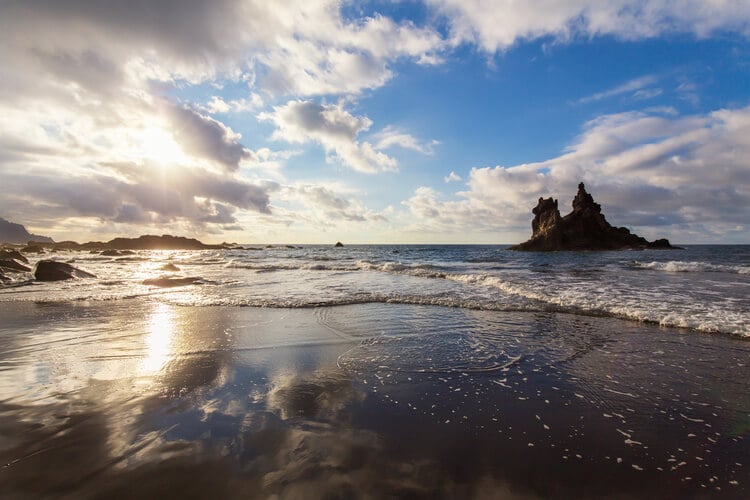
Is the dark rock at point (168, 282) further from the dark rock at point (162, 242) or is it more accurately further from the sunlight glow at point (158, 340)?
the dark rock at point (162, 242)

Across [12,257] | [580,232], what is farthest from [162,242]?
[580,232]

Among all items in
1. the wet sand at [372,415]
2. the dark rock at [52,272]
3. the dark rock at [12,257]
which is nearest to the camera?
the wet sand at [372,415]

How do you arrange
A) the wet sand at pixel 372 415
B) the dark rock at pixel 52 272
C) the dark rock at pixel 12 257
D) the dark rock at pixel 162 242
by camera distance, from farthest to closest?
the dark rock at pixel 162 242 < the dark rock at pixel 12 257 < the dark rock at pixel 52 272 < the wet sand at pixel 372 415

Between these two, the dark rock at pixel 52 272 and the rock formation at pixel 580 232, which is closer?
the dark rock at pixel 52 272

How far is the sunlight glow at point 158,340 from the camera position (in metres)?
6.00

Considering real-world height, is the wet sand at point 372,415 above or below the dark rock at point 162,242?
below

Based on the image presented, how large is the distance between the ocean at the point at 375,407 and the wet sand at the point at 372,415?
2cm

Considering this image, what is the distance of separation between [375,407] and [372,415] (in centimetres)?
24

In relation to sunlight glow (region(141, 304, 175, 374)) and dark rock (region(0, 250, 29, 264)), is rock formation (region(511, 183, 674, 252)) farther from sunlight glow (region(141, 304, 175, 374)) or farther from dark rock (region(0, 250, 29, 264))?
dark rock (region(0, 250, 29, 264))

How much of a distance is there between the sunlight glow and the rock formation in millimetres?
86027

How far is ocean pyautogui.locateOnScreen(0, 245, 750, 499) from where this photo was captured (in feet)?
9.80

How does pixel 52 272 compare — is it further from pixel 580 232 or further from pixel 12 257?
pixel 580 232


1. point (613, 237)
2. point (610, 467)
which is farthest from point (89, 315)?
point (613, 237)

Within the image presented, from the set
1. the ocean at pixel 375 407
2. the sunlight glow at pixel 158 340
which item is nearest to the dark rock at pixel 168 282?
the sunlight glow at pixel 158 340
